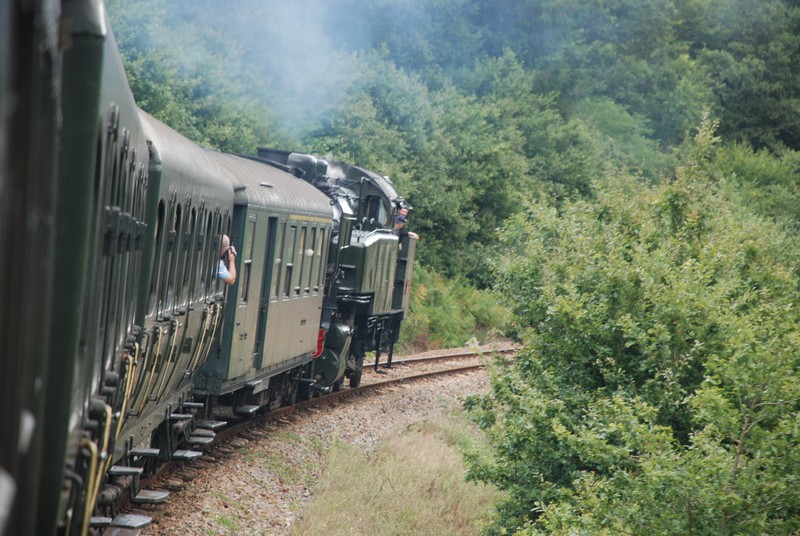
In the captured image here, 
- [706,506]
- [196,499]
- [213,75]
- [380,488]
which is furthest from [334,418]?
[213,75]

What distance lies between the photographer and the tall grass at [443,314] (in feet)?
89.6

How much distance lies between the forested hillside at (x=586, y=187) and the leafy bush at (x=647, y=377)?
0.03 m

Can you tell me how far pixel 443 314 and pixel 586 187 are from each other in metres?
14.2

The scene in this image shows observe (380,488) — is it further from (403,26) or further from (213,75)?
(403,26)

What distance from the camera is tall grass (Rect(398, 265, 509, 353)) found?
27297 millimetres

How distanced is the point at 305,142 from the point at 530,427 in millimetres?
18280

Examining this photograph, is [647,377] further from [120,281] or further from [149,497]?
[120,281]

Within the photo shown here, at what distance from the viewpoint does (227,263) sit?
9.38 m

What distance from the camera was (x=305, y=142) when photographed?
27547 millimetres

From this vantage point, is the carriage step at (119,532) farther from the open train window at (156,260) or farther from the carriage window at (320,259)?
the carriage window at (320,259)

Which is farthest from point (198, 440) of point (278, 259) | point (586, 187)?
point (586, 187)

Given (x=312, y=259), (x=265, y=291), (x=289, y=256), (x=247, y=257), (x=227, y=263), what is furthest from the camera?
(x=312, y=259)

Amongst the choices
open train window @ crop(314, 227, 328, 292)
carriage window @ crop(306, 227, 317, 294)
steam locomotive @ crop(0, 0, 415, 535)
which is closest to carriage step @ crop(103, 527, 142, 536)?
steam locomotive @ crop(0, 0, 415, 535)

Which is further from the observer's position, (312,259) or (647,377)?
(312,259)
